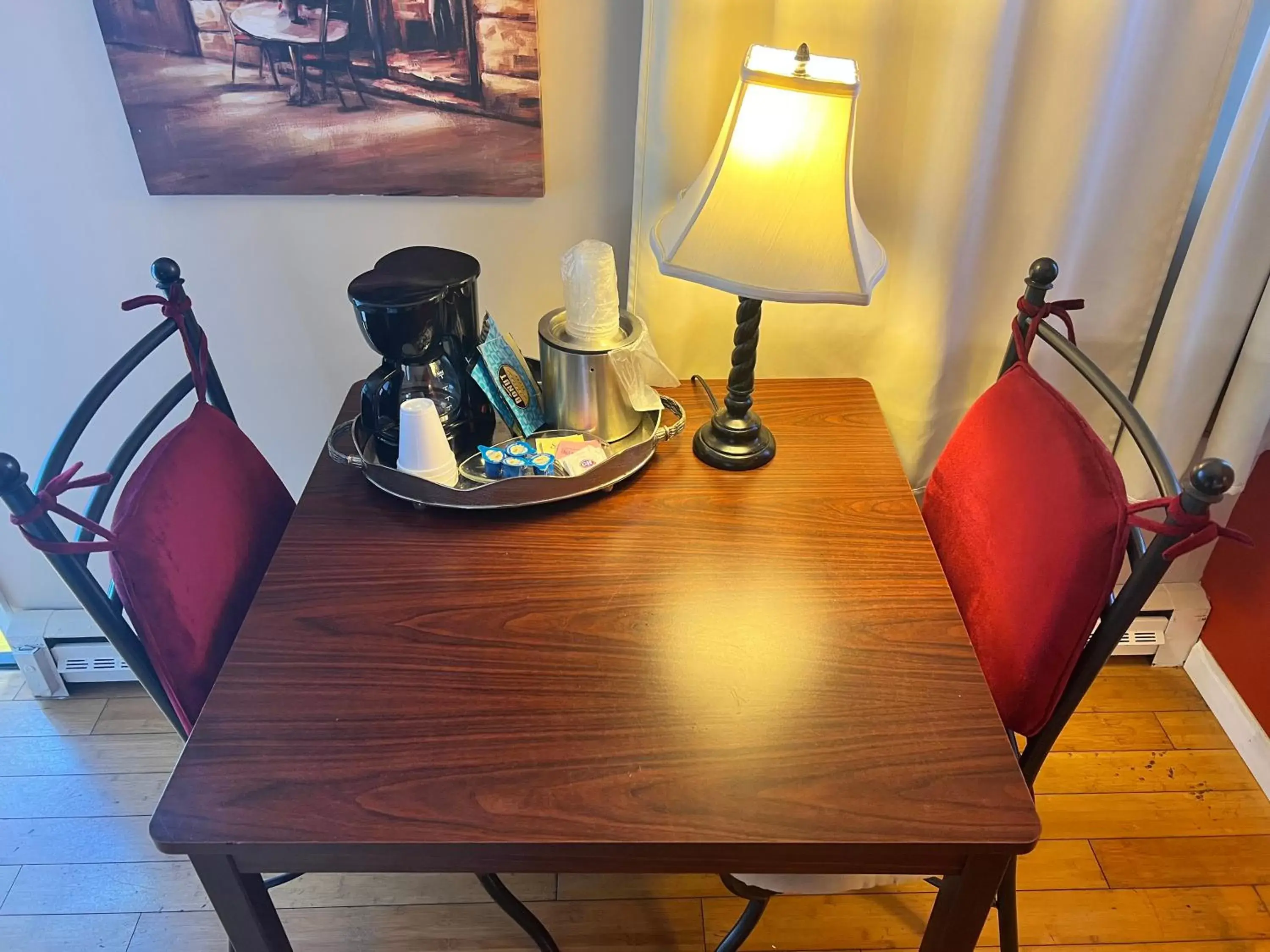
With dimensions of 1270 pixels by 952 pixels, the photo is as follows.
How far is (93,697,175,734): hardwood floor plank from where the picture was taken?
1653mm

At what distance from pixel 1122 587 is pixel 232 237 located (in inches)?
50.2

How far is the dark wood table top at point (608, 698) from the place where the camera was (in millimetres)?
743

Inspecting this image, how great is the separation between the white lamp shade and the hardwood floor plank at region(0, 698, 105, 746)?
1460mm

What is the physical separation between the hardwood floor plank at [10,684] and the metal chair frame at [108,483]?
957 mm

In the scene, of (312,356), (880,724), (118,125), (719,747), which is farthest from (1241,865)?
(118,125)

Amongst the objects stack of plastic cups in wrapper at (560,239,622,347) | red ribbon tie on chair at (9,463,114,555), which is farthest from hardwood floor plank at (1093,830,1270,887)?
red ribbon tie on chair at (9,463,114,555)

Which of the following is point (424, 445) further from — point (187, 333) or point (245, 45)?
point (245, 45)

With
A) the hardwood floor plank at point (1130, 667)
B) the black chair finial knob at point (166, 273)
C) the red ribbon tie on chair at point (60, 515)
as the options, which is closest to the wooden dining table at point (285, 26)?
the black chair finial knob at point (166, 273)

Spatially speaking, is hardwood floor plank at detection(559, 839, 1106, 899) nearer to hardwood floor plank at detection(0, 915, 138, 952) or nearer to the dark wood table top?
hardwood floor plank at detection(0, 915, 138, 952)

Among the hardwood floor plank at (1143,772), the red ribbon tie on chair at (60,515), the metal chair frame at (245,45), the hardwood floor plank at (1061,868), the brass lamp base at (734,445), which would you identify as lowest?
the hardwood floor plank at (1061,868)

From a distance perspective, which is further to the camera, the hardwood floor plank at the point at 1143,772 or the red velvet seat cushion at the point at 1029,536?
the hardwood floor plank at the point at 1143,772

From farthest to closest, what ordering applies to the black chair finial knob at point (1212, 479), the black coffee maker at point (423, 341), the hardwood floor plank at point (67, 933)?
the hardwood floor plank at point (67, 933), the black coffee maker at point (423, 341), the black chair finial knob at point (1212, 479)

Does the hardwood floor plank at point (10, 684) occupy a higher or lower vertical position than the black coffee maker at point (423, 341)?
lower

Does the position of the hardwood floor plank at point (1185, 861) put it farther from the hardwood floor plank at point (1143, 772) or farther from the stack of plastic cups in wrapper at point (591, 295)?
the stack of plastic cups in wrapper at point (591, 295)
